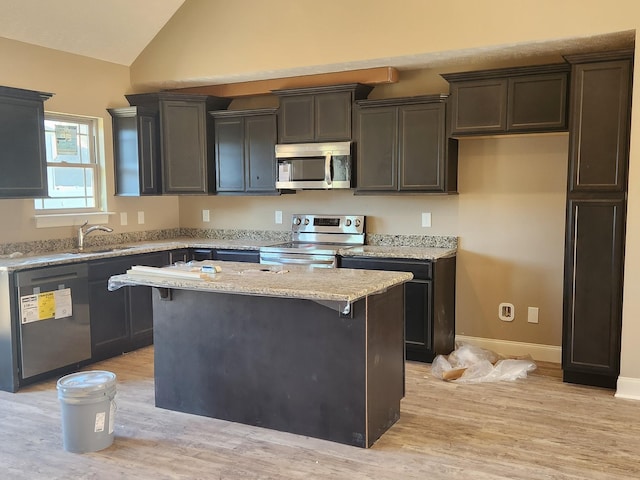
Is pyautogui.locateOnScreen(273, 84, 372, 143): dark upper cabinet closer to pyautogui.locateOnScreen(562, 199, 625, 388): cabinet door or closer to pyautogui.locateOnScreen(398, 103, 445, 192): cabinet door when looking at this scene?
pyautogui.locateOnScreen(398, 103, 445, 192): cabinet door

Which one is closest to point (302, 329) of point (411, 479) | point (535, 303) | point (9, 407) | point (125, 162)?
→ point (411, 479)

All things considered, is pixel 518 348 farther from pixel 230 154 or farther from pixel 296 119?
pixel 230 154

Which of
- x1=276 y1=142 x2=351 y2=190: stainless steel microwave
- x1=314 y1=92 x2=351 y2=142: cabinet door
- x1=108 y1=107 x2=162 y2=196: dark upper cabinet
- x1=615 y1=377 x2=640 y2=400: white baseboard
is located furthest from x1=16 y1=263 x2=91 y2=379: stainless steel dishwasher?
x1=615 y1=377 x2=640 y2=400: white baseboard

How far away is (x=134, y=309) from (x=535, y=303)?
11.2ft

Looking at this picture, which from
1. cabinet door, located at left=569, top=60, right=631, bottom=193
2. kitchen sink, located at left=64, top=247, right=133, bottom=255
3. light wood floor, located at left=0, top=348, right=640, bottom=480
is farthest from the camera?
kitchen sink, located at left=64, top=247, right=133, bottom=255

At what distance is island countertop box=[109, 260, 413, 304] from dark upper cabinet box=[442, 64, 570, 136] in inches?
65.1

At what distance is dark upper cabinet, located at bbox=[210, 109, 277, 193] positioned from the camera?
217 inches

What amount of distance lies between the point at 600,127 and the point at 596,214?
59cm

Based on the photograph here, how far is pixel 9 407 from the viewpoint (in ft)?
12.8

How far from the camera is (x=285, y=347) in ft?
11.1

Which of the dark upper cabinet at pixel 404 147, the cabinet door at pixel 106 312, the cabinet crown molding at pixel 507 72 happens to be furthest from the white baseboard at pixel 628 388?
the cabinet door at pixel 106 312

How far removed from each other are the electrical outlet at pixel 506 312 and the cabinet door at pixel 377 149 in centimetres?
135

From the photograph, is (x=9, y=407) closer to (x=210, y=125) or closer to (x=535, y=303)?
(x=210, y=125)

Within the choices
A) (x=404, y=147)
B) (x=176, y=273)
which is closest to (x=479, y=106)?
(x=404, y=147)
